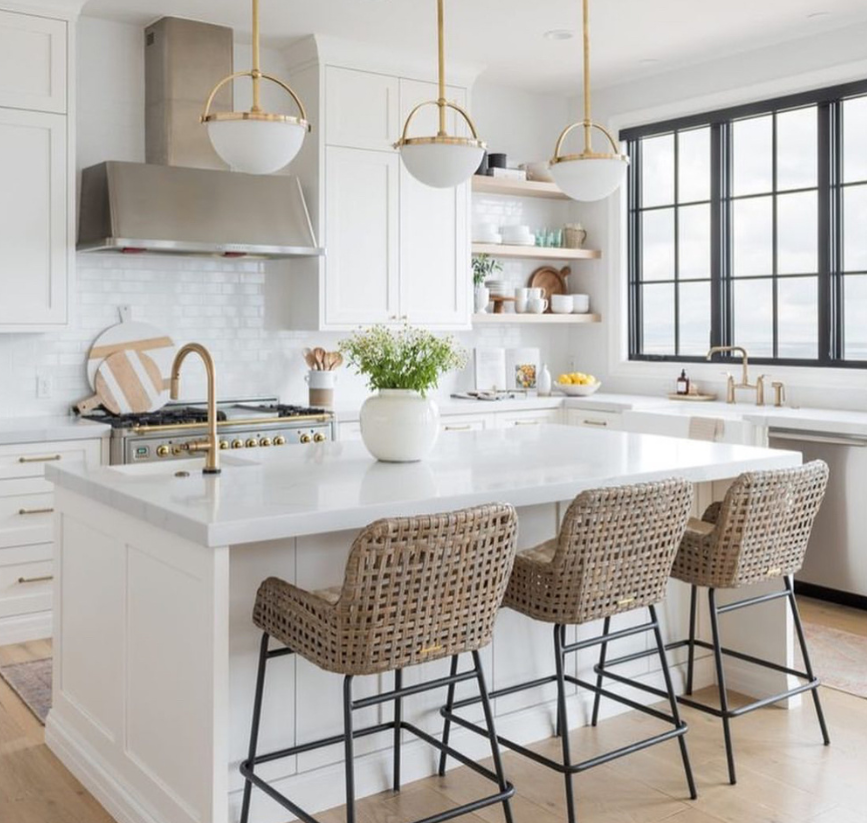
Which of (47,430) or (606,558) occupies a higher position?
(47,430)

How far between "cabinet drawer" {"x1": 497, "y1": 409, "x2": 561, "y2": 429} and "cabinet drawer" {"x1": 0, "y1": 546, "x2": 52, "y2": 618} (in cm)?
268

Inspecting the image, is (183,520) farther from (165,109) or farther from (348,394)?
(348,394)

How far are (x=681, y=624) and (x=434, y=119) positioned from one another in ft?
11.8

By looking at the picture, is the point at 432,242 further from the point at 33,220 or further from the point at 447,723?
the point at 447,723

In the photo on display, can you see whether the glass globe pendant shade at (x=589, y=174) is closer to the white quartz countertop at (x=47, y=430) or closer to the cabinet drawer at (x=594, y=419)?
the white quartz countertop at (x=47, y=430)

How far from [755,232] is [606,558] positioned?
397cm

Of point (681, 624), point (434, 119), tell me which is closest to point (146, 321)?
point (434, 119)

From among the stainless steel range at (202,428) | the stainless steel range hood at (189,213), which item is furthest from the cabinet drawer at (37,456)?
the stainless steel range hood at (189,213)

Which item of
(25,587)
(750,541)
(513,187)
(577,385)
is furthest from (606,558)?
(513,187)

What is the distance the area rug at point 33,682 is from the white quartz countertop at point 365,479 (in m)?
1.05

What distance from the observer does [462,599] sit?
8.69 ft

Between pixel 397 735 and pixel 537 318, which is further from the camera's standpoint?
pixel 537 318

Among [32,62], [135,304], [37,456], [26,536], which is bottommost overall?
[26,536]

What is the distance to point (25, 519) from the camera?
480cm
